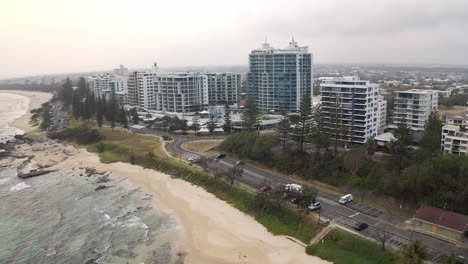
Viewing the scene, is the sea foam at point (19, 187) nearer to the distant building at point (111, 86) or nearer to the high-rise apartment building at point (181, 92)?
the high-rise apartment building at point (181, 92)

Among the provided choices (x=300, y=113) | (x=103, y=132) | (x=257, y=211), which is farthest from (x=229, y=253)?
(x=103, y=132)

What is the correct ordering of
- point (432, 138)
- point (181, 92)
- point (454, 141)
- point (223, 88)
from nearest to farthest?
point (432, 138) → point (454, 141) → point (181, 92) → point (223, 88)

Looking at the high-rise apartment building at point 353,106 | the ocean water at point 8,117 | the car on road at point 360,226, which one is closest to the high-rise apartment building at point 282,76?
the high-rise apartment building at point 353,106

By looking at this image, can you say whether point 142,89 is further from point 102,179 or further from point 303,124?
point 303,124

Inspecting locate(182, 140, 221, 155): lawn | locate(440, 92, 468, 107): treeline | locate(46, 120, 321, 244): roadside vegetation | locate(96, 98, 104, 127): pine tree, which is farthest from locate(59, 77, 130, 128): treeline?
locate(440, 92, 468, 107): treeline

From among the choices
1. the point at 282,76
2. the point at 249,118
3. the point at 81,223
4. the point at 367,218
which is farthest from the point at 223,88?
the point at 367,218
